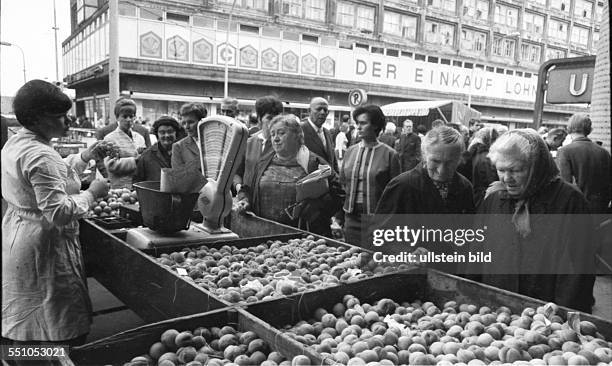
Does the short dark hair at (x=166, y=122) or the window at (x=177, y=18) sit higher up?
the window at (x=177, y=18)

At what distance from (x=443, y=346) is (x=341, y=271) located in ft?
2.15

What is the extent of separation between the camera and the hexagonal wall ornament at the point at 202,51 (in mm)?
16656

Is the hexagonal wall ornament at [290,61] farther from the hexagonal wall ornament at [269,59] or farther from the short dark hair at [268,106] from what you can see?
the short dark hair at [268,106]

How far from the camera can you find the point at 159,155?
11.8ft

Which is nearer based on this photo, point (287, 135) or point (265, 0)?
point (287, 135)

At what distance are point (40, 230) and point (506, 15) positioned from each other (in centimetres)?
393

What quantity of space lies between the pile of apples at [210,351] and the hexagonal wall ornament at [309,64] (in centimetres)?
1842

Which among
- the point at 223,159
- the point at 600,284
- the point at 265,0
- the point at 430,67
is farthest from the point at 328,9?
the point at 223,159

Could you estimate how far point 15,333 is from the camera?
1.90m

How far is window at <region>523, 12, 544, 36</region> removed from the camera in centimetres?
365

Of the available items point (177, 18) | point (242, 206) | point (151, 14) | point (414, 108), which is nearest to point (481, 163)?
point (242, 206)

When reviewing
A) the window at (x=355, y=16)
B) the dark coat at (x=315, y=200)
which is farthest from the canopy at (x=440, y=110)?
the dark coat at (x=315, y=200)

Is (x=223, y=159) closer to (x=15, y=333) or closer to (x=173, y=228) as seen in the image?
(x=173, y=228)

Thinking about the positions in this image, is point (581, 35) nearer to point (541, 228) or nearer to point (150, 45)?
point (541, 228)
